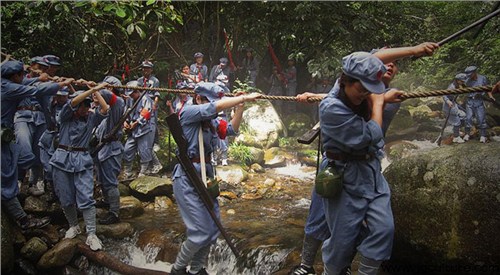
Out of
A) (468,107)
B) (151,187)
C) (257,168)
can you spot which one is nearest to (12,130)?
(151,187)

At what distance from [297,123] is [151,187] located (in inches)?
268

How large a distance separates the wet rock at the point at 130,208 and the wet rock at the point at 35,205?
1.01 meters

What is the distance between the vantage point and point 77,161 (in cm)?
428

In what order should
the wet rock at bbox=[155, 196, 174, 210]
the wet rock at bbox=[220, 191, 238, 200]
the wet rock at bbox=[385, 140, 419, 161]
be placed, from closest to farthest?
the wet rock at bbox=[155, 196, 174, 210]
the wet rock at bbox=[220, 191, 238, 200]
the wet rock at bbox=[385, 140, 419, 161]

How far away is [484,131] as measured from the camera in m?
8.62

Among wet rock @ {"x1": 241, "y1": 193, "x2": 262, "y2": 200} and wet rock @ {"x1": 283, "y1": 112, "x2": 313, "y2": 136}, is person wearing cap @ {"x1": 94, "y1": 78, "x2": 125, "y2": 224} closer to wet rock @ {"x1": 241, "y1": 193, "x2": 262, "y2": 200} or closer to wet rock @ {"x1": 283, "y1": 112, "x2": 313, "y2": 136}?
wet rock @ {"x1": 241, "y1": 193, "x2": 262, "y2": 200}

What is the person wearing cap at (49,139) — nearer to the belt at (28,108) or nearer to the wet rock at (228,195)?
the belt at (28,108)

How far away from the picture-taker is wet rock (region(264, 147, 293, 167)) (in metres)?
9.26

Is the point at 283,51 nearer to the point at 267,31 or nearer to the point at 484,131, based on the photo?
the point at 267,31

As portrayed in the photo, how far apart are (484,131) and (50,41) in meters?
9.57

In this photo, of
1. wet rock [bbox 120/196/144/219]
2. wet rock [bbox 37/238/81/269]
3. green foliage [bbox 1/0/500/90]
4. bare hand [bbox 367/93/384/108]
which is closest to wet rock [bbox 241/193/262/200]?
wet rock [bbox 120/196/144/219]

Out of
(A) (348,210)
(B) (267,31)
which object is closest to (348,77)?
(A) (348,210)

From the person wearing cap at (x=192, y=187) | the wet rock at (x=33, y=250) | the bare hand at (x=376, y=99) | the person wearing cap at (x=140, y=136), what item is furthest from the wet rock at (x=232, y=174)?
the bare hand at (x=376, y=99)

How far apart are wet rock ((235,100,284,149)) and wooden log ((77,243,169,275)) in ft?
18.6
